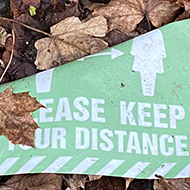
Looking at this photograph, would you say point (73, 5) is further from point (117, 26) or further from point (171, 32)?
point (171, 32)

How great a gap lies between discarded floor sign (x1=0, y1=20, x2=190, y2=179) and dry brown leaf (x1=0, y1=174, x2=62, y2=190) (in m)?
0.09

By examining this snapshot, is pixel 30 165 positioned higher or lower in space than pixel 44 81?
lower

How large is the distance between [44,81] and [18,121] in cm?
18

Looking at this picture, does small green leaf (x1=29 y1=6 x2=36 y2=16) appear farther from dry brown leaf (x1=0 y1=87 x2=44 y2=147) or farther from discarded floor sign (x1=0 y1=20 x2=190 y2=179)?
dry brown leaf (x1=0 y1=87 x2=44 y2=147)

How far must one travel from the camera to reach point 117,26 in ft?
3.96

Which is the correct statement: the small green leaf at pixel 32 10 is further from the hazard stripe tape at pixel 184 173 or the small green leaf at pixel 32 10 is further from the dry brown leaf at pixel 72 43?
the hazard stripe tape at pixel 184 173

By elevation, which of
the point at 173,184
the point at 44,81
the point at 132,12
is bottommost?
the point at 173,184

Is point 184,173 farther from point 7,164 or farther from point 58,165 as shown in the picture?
point 7,164

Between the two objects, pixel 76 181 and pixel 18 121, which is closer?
pixel 18 121

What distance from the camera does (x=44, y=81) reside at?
110 cm

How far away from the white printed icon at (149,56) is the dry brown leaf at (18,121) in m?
0.41

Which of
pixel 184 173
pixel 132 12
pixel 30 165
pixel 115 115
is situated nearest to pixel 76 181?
pixel 30 165

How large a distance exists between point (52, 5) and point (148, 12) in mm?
402

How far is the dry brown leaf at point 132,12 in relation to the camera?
1.20 metres
